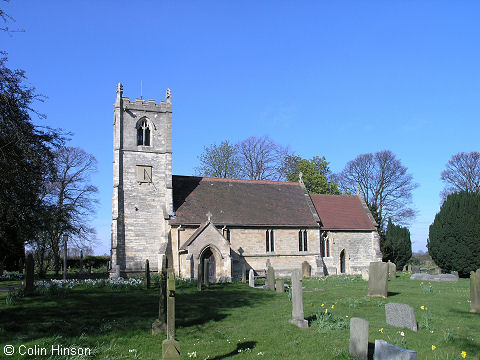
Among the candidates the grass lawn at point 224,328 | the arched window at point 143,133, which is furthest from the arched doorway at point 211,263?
the grass lawn at point 224,328

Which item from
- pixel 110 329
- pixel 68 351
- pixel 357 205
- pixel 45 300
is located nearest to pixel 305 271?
pixel 357 205

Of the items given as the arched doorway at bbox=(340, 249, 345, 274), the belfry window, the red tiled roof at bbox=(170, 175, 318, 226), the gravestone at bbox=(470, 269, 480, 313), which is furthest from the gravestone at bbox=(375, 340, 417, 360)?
the arched doorway at bbox=(340, 249, 345, 274)

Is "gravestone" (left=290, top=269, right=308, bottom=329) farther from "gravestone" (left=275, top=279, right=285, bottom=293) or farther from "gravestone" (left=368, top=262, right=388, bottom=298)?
"gravestone" (left=275, top=279, right=285, bottom=293)

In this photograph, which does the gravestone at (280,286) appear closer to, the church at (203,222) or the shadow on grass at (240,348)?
the church at (203,222)

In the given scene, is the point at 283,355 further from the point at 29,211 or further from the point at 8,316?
the point at 29,211

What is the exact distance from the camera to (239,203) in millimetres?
33406

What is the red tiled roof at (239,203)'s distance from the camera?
31164mm

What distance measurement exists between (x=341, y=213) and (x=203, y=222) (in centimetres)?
1337

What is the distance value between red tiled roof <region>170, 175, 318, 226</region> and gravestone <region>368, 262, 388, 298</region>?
1533 cm

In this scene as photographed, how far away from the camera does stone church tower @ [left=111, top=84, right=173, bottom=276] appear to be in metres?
29.3

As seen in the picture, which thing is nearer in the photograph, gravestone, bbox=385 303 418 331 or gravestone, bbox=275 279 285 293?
gravestone, bbox=385 303 418 331

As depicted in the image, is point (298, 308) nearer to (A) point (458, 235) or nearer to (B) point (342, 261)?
(A) point (458, 235)

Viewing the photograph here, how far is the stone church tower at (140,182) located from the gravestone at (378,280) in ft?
49.9

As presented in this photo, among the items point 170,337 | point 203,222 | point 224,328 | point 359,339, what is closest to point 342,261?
point 203,222
